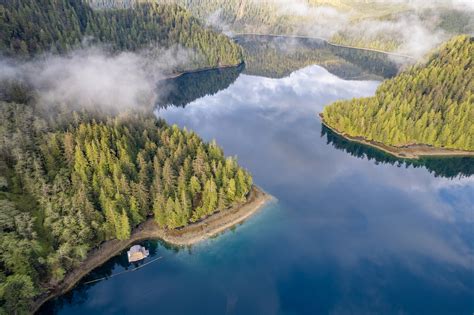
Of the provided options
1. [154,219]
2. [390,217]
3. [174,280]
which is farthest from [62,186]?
[390,217]

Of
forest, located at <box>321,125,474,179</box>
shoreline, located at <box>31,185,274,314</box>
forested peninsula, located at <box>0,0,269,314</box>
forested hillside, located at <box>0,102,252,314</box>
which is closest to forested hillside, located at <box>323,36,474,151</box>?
forest, located at <box>321,125,474,179</box>

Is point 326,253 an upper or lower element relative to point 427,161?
lower

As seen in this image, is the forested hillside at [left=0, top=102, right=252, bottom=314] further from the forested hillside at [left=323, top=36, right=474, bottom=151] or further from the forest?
the forested hillside at [left=323, top=36, right=474, bottom=151]

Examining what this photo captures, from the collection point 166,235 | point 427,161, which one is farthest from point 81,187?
point 427,161

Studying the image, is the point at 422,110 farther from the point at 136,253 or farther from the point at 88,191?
the point at 88,191

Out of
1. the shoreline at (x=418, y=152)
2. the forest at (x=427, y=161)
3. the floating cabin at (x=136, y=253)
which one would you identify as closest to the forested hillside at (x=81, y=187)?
the floating cabin at (x=136, y=253)
